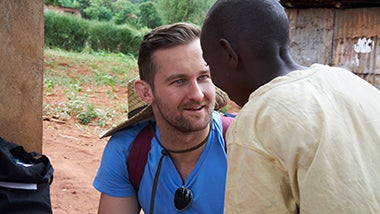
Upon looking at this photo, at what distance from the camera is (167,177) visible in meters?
2.15

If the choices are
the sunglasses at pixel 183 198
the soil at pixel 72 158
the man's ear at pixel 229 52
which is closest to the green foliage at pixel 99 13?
the soil at pixel 72 158

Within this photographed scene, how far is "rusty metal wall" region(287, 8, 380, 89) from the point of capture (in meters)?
3.45

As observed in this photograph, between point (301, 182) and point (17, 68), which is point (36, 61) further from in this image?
point (301, 182)

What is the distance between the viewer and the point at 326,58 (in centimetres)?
365

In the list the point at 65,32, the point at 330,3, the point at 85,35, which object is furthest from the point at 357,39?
the point at 85,35

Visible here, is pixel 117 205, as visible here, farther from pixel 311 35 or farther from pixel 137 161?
pixel 311 35

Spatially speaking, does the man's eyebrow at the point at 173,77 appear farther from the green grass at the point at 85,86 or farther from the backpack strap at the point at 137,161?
the green grass at the point at 85,86

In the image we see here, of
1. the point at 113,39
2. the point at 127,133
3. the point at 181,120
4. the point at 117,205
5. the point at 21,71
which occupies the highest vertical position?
the point at 21,71

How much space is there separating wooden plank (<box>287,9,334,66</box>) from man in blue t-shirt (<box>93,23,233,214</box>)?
5.60 feet

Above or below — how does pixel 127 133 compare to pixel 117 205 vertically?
above

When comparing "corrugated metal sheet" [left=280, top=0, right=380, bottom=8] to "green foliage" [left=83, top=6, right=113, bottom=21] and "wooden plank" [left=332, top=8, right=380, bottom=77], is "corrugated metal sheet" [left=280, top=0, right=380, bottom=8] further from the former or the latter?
"green foliage" [left=83, top=6, right=113, bottom=21]

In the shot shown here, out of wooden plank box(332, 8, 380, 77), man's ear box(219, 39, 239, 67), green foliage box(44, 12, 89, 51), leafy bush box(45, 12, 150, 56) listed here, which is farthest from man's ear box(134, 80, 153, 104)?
green foliage box(44, 12, 89, 51)

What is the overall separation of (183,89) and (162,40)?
0.92 feet

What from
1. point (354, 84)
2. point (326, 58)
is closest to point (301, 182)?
point (354, 84)
